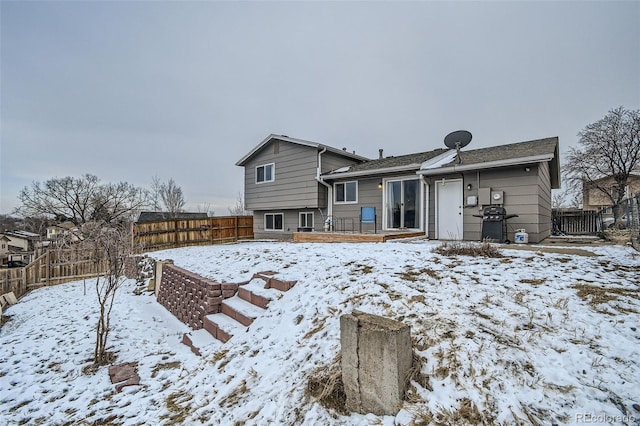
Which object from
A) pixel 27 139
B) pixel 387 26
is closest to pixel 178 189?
pixel 27 139

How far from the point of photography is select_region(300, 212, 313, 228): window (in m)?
13.2

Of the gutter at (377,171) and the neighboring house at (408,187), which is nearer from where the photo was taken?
the neighboring house at (408,187)

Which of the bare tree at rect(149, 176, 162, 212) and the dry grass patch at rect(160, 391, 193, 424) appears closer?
the dry grass patch at rect(160, 391, 193, 424)

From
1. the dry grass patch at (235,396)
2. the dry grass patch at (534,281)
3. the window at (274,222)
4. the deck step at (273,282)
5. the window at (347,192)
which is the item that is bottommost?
the dry grass patch at (235,396)

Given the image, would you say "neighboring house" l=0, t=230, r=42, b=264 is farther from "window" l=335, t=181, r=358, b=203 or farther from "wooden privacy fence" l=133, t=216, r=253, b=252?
"window" l=335, t=181, r=358, b=203

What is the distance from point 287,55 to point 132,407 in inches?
566

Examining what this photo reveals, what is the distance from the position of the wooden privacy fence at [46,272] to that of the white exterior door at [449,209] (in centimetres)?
1200

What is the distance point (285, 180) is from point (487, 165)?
8433 mm

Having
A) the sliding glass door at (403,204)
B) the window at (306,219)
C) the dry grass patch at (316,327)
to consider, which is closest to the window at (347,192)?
the sliding glass door at (403,204)

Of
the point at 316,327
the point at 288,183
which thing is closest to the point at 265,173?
the point at 288,183

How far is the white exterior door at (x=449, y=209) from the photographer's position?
876 cm

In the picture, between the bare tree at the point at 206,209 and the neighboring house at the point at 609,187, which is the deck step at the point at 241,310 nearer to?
the neighboring house at the point at 609,187

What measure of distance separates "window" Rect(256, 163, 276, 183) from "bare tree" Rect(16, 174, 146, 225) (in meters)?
15.0

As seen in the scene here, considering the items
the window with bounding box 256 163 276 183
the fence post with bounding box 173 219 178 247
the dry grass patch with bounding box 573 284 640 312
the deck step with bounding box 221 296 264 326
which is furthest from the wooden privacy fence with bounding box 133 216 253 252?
the dry grass patch with bounding box 573 284 640 312
